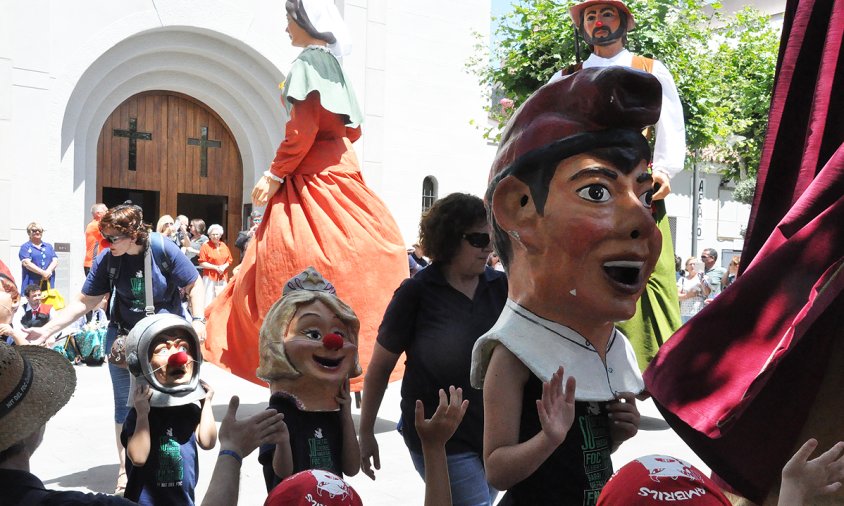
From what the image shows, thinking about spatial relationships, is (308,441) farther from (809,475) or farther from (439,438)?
(809,475)

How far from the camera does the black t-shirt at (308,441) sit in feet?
9.70

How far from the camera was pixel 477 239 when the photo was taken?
3227 millimetres

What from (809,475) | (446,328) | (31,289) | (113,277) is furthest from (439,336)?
(31,289)

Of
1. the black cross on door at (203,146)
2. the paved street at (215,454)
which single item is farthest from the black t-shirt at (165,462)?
the black cross on door at (203,146)

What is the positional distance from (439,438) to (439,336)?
3.41 ft

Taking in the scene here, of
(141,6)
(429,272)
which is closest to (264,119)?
(141,6)

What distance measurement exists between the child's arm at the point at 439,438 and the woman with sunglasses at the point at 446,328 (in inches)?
36.2

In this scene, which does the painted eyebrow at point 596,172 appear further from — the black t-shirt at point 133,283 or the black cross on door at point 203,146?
the black cross on door at point 203,146

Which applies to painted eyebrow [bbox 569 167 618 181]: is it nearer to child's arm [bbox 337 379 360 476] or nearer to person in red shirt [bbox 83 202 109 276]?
child's arm [bbox 337 379 360 476]

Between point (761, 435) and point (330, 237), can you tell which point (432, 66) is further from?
point (761, 435)

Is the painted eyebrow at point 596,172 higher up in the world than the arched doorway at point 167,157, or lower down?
lower down

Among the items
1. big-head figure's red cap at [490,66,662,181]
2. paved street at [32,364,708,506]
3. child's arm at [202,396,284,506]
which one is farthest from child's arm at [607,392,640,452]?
paved street at [32,364,708,506]

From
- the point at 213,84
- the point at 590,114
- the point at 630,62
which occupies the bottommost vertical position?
the point at 590,114

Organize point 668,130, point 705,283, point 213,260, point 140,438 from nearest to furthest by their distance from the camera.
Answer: point 140,438 < point 668,130 < point 705,283 < point 213,260
